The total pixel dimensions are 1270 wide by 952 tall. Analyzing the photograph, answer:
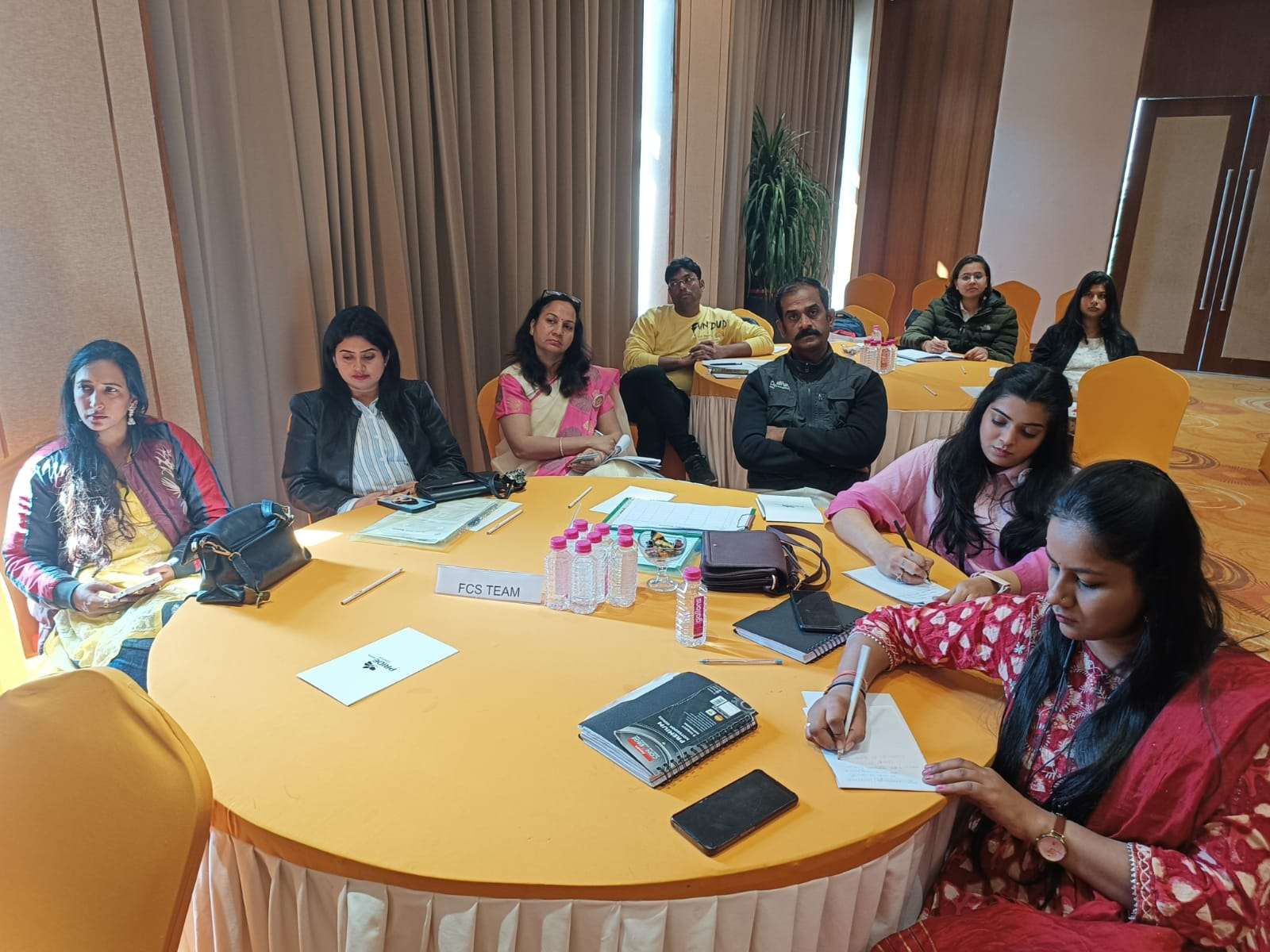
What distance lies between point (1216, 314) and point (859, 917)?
8708 millimetres

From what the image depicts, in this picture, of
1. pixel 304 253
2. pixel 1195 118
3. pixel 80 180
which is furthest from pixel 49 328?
pixel 1195 118

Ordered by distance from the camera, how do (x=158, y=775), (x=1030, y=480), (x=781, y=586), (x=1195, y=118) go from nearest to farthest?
(x=158, y=775) → (x=781, y=586) → (x=1030, y=480) → (x=1195, y=118)

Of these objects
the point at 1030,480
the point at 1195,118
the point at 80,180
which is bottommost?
the point at 1030,480

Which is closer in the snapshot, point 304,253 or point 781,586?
point 781,586

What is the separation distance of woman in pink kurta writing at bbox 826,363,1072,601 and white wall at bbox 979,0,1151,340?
6735 millimetres

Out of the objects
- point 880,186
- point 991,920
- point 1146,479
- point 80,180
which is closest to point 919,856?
point 991,920

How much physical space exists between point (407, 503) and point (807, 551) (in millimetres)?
1076

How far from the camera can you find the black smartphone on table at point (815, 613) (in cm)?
154

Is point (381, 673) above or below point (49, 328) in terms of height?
below

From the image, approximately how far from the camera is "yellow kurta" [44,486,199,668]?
1.94 metres

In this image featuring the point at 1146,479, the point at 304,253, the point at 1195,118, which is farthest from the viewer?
the point at 1195,118

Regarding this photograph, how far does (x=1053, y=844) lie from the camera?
3.63ft

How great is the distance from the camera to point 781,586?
5.65 ft

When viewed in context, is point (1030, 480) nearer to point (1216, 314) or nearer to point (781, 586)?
point (781, 586)
